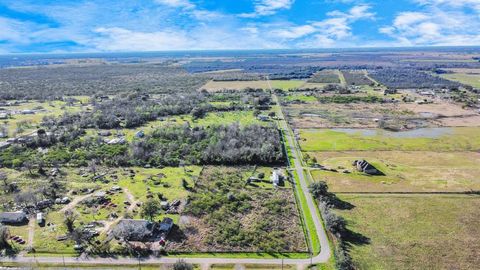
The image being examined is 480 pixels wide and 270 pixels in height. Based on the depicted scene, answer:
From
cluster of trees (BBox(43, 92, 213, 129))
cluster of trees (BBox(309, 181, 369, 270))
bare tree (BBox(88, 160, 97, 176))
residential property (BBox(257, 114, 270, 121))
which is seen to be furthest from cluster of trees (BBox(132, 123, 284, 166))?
cluster of trees (BBox(43, 92, 213, 129))

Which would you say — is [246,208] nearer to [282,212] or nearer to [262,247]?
[282,212]

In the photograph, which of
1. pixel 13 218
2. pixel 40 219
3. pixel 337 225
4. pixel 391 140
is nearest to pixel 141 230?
pixel 40 219

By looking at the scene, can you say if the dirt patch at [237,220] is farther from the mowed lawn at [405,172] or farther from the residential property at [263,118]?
the residential property at [263,118]

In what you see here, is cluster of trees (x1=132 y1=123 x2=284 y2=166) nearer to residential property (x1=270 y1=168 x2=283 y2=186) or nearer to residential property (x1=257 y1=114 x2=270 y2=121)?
residential property (x1=270 y1=168 x2=283 y2=186)

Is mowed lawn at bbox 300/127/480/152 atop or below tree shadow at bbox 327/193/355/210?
atop

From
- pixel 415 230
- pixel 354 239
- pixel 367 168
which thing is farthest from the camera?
pixel 367 168

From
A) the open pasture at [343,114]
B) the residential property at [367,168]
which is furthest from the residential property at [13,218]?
the open pasture at [343,114]

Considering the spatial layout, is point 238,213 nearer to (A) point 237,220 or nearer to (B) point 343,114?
(A) point 237,220
